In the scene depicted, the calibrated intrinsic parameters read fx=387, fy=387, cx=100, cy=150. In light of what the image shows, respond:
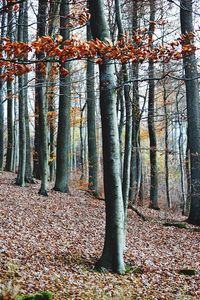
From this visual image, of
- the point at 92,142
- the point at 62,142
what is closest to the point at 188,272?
the point at 62,142

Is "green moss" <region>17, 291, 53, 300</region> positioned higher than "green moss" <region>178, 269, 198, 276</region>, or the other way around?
"green moss" <region>17, 291, 53, 300</region>

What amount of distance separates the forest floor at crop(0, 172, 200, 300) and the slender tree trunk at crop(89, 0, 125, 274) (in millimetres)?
495

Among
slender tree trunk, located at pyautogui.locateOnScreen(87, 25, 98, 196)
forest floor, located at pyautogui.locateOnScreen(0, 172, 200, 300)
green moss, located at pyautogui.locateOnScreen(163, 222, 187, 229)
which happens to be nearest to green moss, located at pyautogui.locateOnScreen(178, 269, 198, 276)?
forest floor, located at pyautogui.locateOnScreen(0, 172, 200, 300)

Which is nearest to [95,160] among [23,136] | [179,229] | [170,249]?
[23,136]

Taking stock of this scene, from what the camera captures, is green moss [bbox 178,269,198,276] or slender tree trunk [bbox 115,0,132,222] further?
slender tree trunk [bbox 115,0,132,222]

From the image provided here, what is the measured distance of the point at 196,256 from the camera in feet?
33.5

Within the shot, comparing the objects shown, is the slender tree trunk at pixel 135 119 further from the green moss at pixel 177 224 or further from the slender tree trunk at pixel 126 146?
the green moss at pixel 177 224

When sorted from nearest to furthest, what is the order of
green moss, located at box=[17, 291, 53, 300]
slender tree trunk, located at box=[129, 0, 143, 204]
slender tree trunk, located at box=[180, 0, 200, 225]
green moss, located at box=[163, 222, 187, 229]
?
green moss, located at box=[17, 291, 53, 300], slender tree trunk, located at box=[129, 0, 143, 204], green moss, located at box=[163, 222, 187, 229], slender tree trunk, located at box=[180, 0, 200, 225]

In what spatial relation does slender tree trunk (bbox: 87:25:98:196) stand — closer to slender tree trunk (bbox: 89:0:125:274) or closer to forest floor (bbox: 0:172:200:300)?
forest floor (bbox: 0:172:200:300)

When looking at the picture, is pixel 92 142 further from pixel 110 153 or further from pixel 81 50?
pixel 81 50

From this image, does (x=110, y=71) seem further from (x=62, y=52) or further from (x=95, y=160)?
(x=95, y=160)

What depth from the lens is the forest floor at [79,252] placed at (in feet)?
20.6

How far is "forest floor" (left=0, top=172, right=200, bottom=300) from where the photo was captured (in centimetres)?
627

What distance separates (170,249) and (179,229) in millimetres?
2819
